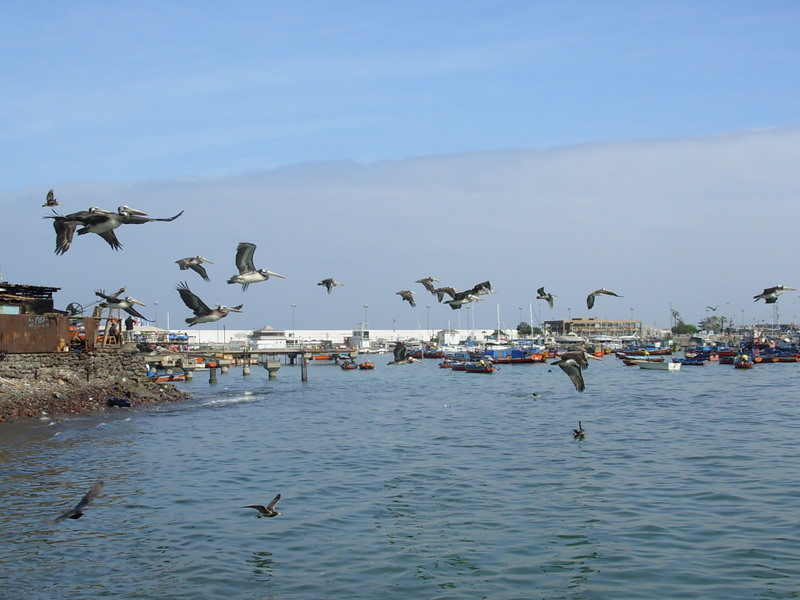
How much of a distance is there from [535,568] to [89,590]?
7476 millimetres

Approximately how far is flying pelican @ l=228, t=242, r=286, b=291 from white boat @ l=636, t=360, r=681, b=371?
66.5m

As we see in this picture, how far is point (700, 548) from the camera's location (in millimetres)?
15961

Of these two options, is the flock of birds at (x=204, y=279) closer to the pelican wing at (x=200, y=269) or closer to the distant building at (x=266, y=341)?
the pelican wing at (x=200, y=269)

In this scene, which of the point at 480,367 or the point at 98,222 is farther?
the point at 480,367

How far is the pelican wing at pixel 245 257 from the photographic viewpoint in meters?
21.4

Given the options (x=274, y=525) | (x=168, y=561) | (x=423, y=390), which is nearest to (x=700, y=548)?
(x=274, y=525)

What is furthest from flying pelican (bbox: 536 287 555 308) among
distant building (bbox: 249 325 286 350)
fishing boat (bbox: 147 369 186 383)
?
distant building (bbox: 249 325 286 350)

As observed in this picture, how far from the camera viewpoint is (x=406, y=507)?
19656 millimetres

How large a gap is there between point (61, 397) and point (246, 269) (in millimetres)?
20194

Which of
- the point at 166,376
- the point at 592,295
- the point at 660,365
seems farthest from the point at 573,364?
the point at 660,365

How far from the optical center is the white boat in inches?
3236

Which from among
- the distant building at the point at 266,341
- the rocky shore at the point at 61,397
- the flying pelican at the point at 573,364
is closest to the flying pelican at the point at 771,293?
the flying pelican at the point at 573,364

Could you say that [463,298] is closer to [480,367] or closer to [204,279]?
[204,279]

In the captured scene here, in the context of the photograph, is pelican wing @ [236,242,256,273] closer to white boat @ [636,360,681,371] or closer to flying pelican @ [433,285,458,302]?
flying pelican @ [433,285,458,302]
